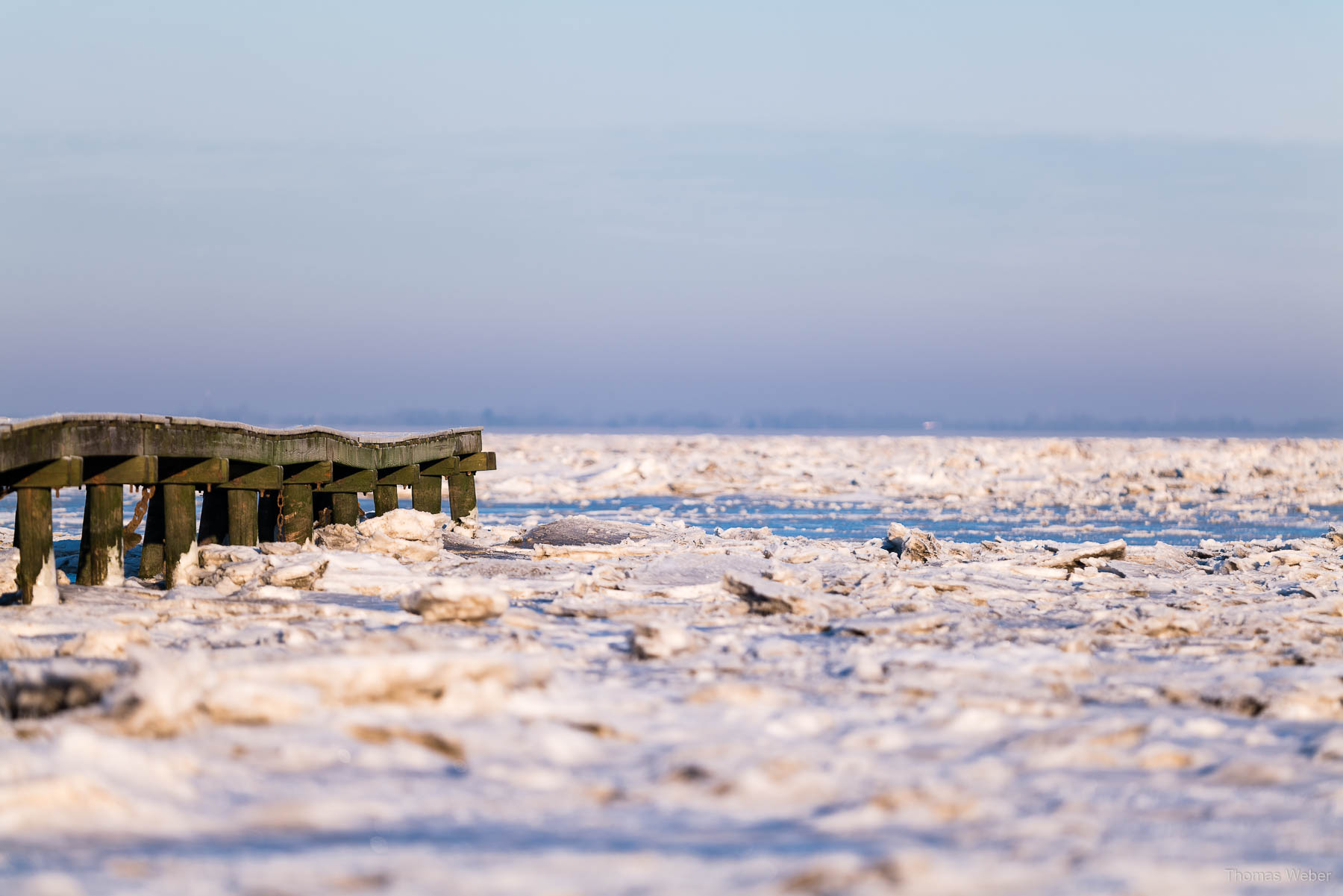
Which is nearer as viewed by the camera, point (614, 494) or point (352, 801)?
point (352, 801)

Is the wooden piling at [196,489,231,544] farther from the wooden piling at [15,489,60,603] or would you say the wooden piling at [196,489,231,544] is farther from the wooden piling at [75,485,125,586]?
the wooden piling at [15,489,60,603]

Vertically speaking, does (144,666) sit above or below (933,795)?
above

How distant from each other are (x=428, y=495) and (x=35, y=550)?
597 cm

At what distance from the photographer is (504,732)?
376 centimetres

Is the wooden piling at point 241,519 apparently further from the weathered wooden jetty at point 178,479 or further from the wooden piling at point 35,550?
the wooden piling at point 35,550

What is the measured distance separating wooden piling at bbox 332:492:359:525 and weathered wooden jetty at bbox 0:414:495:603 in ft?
0.04

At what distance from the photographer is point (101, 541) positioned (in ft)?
25.2

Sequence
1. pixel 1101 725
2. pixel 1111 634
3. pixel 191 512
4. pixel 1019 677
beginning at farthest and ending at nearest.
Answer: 1. pixel 191 512
2. pixel 1111 634
3. pixel 1019 677
4. pixel 1101 725

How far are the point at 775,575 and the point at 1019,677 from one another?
2.85 m

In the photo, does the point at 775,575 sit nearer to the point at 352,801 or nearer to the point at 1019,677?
the point at 1019,677

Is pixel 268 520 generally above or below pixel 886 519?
above

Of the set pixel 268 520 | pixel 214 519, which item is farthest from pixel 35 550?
pixel 268 520

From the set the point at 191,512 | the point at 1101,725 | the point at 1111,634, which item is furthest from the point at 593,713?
the point at 191,512

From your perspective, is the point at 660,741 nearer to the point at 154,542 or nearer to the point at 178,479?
the point at 178,479
